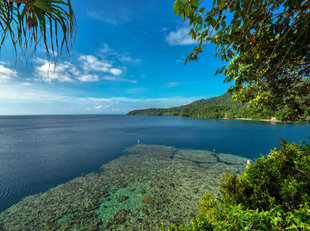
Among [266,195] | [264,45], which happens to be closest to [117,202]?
[266,195]

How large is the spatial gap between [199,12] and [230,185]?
6.98 meters

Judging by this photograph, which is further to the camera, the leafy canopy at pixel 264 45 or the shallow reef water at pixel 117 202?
the shallow reef water at pixel 117 202

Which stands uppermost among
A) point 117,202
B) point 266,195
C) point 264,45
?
point 264,45

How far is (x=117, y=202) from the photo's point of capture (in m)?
9.98

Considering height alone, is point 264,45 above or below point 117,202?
above

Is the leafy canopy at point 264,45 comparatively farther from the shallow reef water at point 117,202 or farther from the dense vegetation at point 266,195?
the shallow reef water at point 117,202

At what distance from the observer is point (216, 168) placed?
16828 mm

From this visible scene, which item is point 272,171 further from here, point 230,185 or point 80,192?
point 80,192

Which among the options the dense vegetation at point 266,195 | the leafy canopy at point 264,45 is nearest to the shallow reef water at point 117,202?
the dense vegetation at point 266,195

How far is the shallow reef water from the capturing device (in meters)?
8.01

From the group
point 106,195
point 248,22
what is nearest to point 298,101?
point 248,22

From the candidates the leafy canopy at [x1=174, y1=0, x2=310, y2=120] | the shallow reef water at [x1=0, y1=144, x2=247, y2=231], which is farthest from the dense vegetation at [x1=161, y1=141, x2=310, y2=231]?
the shallow reef water at [x1=0, y1=144, x2=247, y2=231]

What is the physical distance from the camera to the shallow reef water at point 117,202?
26.3 feet

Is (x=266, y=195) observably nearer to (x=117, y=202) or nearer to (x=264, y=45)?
(x=264, y=45)
